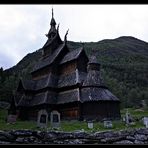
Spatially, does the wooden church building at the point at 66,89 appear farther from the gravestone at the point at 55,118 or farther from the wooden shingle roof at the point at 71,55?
the gravestone at the point at 55,118

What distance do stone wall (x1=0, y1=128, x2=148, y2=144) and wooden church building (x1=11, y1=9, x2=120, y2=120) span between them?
23042 millimetres

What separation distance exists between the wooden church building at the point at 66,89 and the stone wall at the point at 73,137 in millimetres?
23042

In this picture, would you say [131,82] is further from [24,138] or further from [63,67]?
[24,138]

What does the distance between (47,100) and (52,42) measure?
1443 centimetres

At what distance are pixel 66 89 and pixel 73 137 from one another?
95.6ft

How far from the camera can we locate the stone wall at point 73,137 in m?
10.8

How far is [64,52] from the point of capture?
158ft

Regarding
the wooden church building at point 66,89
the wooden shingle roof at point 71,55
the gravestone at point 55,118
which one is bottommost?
the gravestone at point 55,118

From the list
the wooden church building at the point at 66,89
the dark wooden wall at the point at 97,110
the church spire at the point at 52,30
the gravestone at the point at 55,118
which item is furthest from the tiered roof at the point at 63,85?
the gravestone at the point at 55,118

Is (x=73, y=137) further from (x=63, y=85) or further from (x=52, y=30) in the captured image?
(x=52, y=30)

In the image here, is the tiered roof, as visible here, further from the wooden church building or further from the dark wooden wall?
the dark wooden wall

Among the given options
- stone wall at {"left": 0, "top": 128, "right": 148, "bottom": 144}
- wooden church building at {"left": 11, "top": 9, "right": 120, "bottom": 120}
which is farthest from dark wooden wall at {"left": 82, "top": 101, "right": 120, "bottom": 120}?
stone wall at {"left": 0, "top": 128, "right": 148, "bottom": 144}

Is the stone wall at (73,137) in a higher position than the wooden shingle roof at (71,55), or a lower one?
lower

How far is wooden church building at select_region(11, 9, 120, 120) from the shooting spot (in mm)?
36500
